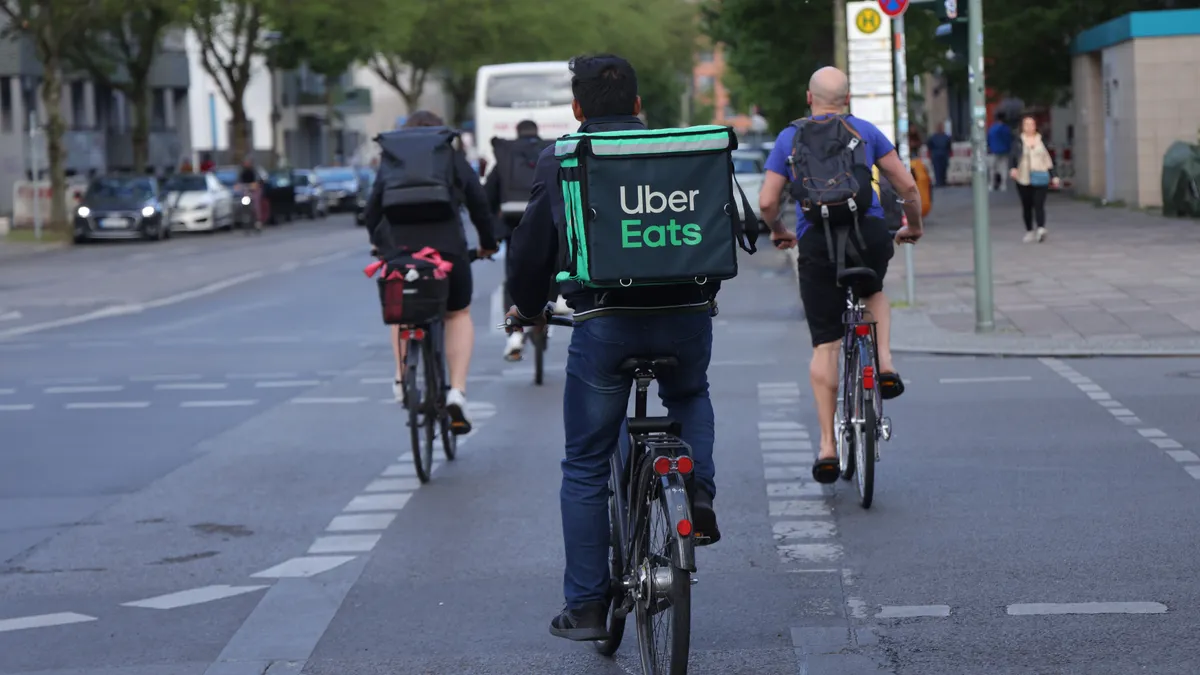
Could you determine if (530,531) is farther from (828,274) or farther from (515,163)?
(515,163)

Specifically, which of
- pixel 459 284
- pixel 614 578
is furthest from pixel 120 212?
pixel 614 578

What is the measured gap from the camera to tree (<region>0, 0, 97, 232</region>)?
46656mm

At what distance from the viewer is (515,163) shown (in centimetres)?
1593

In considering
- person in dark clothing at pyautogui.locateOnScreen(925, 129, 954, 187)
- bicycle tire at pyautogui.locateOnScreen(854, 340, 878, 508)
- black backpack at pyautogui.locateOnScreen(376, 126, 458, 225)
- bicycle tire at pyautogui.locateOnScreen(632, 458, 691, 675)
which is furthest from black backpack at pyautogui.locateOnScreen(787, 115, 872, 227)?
person in dark clothing at pyautogui.locateOnScreen(925, 129, 954, 187)

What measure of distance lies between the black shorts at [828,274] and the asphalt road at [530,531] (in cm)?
75

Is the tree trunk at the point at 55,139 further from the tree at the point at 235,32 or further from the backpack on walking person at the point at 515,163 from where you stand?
the backpack on walking person at the point at 515,163

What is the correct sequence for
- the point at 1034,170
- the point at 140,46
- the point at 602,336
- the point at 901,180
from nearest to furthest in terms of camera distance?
the point at 602,336
the point at 901,180
the point at 1034,170
the point at 140,46

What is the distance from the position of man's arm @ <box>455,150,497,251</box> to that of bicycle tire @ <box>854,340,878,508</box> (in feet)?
8.08

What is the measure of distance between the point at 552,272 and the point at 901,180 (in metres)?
3.23

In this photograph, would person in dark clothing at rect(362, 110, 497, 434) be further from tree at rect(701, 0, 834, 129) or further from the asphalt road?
tree at rect(701, 0, 834, 129)

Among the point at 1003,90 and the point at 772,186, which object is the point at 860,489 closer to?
the point at 772,186

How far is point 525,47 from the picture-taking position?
247 feet

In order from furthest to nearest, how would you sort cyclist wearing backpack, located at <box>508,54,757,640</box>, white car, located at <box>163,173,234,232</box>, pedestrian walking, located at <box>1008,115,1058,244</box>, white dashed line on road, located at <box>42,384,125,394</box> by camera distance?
1. white car, located at <box>163,173,234,232</box>
2. pedestrian walking, located at <box>1008,115,1058,244</box>
3. white dashed line on road, located at <box>42,384,125,394</box>
4. cyclist wearing backpack, located at <box>508,54,757,640</box>

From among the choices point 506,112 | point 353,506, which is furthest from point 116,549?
point 506,112
